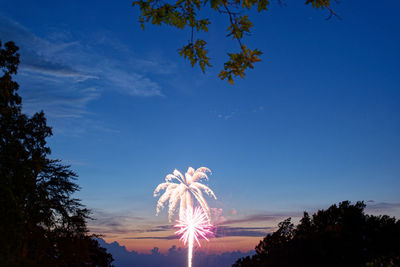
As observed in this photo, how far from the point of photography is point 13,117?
22141 millimetres

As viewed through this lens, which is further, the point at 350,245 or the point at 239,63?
the point at 350,245

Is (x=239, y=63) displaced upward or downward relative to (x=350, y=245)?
upward

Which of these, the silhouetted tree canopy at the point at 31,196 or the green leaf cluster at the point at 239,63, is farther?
the silhouetted tree canopy at the point at 31,196

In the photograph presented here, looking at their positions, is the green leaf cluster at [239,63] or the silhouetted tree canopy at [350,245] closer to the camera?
the green leaf cluster at [239,63]

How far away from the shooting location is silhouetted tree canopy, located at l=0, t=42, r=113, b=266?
16.3 m

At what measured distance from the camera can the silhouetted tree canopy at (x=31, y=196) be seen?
16.3 metres

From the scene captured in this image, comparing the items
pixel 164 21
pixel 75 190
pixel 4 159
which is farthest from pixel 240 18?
pixel 75 190

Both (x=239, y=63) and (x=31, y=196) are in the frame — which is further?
(x=31, y=196)

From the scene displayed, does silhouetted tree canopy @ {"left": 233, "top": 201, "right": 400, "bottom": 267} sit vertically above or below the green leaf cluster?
below

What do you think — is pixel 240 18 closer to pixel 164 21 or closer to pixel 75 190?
pixel 164 21

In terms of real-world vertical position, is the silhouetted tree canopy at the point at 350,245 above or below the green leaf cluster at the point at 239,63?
below

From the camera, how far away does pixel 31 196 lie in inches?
882

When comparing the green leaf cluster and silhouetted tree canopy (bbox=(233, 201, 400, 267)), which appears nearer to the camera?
the green leaf cluster

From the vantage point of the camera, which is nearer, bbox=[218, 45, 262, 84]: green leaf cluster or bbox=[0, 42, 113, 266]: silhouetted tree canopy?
bbox=[218, 45, 262, 84]: green leaf cluster
